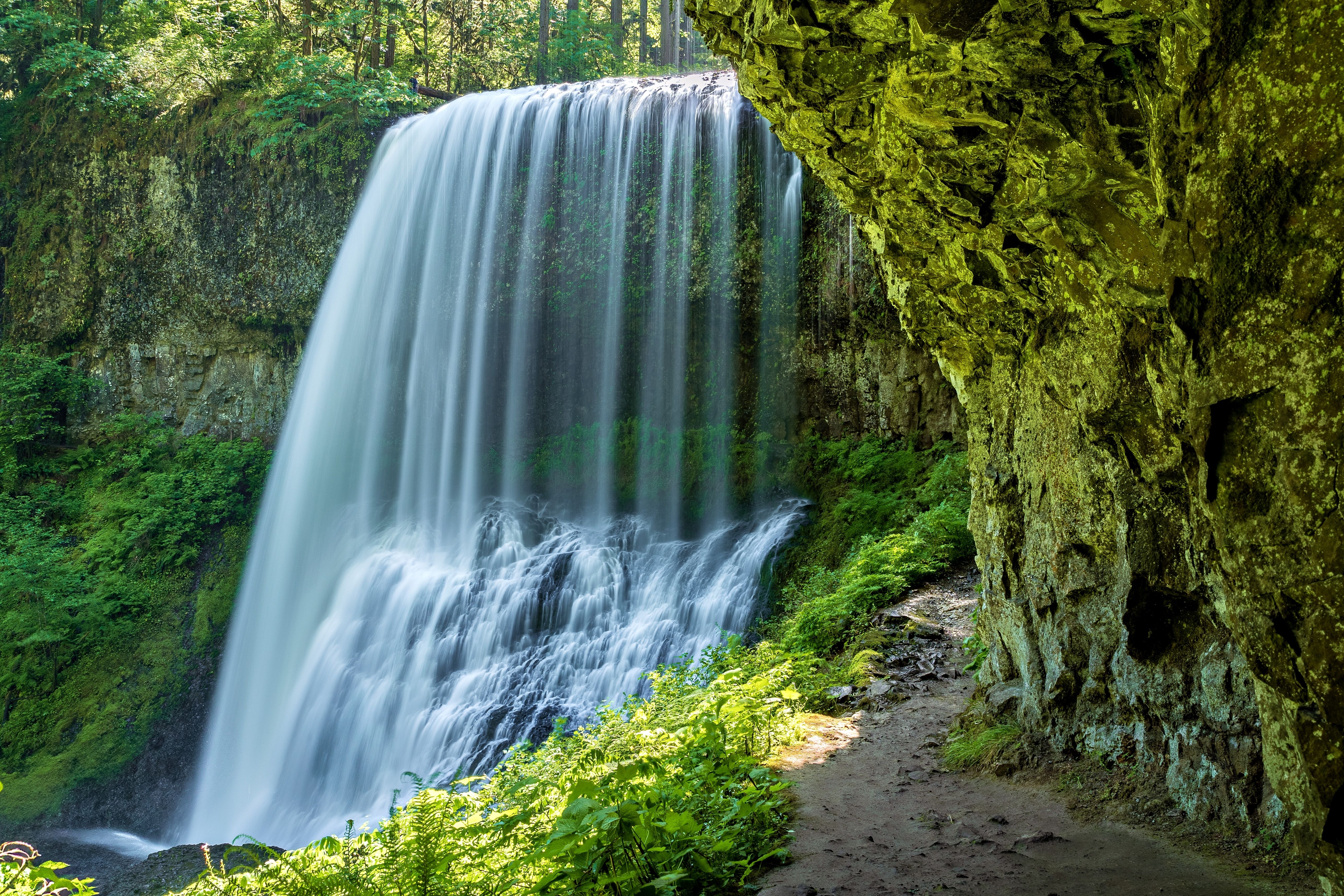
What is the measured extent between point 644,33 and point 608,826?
1089 inches

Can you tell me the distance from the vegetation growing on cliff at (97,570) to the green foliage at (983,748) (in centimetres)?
1343

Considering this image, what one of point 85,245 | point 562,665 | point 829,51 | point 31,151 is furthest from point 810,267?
point 31,151

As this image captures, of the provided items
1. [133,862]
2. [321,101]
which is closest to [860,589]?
[133,862]

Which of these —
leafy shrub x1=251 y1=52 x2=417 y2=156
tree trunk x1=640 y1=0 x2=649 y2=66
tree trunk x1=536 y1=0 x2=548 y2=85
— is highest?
tree trunk x1=640 y1=0 x2=649 y2=66

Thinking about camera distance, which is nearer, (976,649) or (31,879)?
(31,879)

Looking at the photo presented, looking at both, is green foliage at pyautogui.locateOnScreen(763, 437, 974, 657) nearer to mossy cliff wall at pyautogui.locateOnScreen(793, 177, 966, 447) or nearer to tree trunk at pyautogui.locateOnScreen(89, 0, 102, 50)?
mossy cliff wall at pyautogui.locateOnScreen(793, 177, 966, 447)

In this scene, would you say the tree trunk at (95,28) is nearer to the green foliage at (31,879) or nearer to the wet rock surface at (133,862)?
the wet rock surface at (133,862)

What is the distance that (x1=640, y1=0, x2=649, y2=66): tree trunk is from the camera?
25359mm

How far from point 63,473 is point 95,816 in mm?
7393

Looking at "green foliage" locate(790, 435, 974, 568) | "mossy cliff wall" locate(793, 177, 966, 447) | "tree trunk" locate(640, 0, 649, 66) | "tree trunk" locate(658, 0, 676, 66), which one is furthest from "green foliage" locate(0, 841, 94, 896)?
"tree trunk" locate(640, 0, 649, 66)

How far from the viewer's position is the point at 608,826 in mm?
2510

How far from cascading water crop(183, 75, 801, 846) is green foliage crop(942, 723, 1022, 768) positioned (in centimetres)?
518

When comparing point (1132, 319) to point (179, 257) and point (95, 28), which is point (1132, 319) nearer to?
point (179, 257)

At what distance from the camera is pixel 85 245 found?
16688mm
